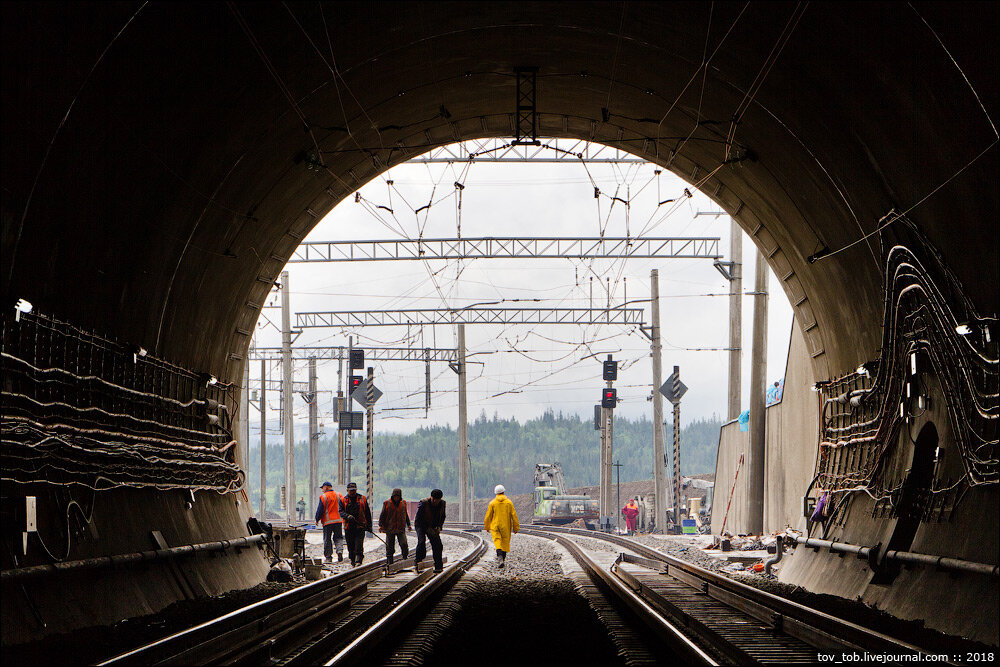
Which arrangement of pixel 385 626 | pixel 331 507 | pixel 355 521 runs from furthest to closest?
pixel 331 507, pixel 355 521, pixel 385 626

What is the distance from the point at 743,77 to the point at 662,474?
23605 mm

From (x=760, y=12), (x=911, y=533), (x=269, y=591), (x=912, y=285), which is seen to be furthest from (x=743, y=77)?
(x=269, y=591)

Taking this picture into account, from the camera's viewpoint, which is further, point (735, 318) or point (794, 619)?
point (735, 318)

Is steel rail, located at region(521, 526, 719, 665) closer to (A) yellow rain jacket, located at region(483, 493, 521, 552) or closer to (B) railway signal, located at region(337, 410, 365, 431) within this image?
(A) yellow rain jacket, located at region(483, 493, 521, 552)

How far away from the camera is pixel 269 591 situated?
44.3ft

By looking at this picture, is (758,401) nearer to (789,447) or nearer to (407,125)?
(789,447)

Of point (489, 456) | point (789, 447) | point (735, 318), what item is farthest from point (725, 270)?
point (489, 456)

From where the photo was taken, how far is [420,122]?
15.3 metres

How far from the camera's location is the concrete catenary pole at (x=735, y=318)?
27.7 m

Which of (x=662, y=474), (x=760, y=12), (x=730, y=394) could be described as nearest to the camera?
(x=760, y=12)

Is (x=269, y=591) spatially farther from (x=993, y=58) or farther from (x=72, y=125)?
(x=993, y=58)

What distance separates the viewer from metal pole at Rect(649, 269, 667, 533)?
1347 inches

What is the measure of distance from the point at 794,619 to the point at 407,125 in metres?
8.94

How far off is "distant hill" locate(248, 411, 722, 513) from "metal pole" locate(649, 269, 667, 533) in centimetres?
11524
